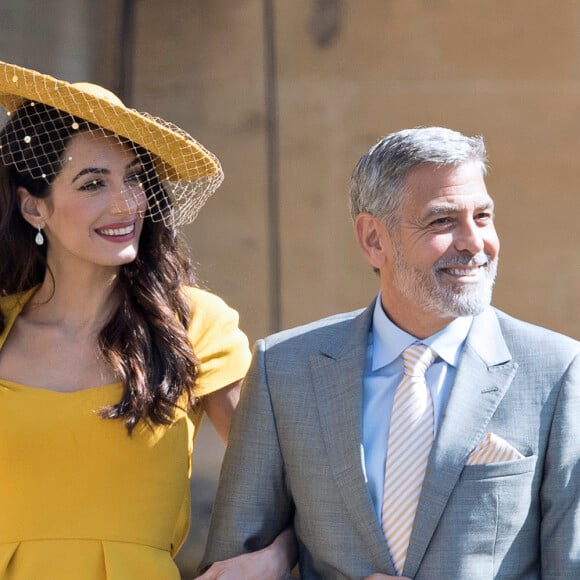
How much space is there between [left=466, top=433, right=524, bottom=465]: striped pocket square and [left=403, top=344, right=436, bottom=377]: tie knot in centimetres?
22

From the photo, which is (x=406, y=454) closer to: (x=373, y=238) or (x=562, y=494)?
(x=562, y=494)

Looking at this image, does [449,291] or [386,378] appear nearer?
[449,291]

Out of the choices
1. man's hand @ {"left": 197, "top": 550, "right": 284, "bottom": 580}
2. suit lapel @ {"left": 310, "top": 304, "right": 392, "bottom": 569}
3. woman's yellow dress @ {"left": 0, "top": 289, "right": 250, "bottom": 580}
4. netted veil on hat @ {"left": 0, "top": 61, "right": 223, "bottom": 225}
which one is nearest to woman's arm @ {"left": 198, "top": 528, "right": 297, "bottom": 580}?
man's hand @ {"left": 197, "top": 550, "right": 284, "bottom": 580}

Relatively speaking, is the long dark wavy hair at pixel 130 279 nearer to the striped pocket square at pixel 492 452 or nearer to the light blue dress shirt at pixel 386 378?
the light blue dress shirt at pixel 386 378

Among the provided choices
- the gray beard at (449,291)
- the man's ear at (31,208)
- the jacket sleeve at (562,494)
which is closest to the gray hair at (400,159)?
the gray beard at (449,291)

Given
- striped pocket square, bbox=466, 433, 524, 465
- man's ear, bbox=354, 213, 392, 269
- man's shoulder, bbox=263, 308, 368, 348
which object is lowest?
striped pocket square, bbox=466, 433, 524, 465

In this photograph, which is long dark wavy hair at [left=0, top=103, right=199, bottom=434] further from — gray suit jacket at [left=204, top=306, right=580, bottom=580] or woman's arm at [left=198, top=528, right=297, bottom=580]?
woman's arm at [left=198, top=528, right=297, bottom=580]

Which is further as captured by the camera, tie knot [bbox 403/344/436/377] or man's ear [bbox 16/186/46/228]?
man's ear [bbox 16/186/46/228]

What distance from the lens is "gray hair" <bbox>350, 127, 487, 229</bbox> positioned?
2703 mm

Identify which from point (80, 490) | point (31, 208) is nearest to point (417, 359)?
point (80, 490)

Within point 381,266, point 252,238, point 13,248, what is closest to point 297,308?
point 252,238

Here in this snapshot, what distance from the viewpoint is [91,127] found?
320 centimetres

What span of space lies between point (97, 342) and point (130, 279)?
206 millimetres

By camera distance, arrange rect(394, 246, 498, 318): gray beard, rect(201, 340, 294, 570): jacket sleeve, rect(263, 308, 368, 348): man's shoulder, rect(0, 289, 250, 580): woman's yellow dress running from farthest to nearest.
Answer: rect(0, 289, 250, 580): woman's yellow dress
rect(263, 308, 368, 348): man's shoulder
rect(201, 340, 294, 570): jacket sleeve
rect(394, 246, 498, 318): gray beard
